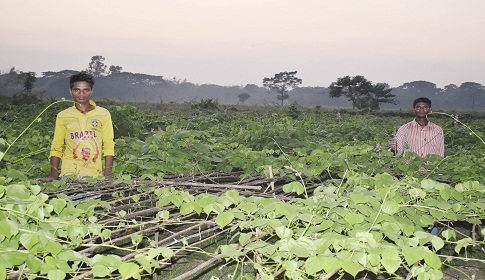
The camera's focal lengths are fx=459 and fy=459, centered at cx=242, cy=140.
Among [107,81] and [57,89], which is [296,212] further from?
[107,81]

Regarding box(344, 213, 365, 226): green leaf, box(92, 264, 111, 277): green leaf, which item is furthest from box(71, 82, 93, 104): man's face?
box(344, 213, 365, 226): green leaf

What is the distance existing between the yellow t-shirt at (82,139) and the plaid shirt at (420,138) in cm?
371

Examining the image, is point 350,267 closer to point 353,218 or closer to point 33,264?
point 353,218

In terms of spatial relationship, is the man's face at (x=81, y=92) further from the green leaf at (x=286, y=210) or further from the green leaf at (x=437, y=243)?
the green leaf at (x=437, y=243)

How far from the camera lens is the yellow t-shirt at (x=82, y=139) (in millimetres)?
4293

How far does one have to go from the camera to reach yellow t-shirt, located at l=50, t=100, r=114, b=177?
14.1 feet

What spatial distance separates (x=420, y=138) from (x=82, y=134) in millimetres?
4278

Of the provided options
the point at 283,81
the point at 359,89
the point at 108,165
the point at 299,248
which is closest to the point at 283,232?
the point at 299,248

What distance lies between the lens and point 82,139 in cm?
431

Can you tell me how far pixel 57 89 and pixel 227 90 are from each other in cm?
6546

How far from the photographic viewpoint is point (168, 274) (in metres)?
5.29

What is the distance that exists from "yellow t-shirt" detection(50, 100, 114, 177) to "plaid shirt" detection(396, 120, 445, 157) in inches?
146

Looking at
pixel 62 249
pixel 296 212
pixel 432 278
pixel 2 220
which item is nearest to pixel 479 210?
pixel 432 278

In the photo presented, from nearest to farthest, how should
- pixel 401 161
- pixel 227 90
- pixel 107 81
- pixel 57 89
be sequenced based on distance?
pixel 401 161, pixel 57 89, pixel 107 81, pixel 227 90
